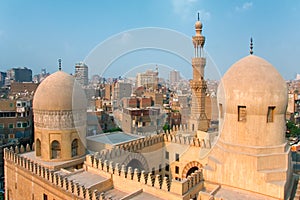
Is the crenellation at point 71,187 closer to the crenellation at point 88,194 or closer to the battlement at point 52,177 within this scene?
the battlement at point 52,177

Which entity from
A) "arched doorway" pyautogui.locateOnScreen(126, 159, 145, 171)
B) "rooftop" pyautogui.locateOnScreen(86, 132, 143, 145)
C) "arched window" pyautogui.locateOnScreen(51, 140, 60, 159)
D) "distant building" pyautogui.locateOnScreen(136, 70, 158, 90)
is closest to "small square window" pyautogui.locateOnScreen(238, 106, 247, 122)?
"distant building" pyautogui.locateOnScreen(136, 70, 158, 90)

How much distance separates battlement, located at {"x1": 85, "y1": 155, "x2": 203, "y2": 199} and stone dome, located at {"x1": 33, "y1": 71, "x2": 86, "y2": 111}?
3.31 m

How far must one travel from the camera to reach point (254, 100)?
32.0 feet

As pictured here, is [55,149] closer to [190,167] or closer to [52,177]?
[52,177]

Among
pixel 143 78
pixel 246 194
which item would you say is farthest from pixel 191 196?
pixel 143 78

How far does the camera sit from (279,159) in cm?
1004

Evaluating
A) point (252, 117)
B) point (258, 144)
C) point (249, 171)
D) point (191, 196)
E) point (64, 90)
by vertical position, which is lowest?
point (191, 196)

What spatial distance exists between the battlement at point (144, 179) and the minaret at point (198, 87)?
8.84 m

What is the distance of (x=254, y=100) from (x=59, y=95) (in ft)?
32.7

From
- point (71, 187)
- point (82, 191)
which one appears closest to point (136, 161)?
point (71, 187)

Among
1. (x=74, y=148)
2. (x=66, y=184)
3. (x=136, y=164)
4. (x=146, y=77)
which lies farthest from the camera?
(x=136, y=164)

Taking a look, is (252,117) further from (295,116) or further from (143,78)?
(295,116)

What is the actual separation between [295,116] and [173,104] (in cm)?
2701

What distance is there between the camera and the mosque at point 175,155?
9844mm
